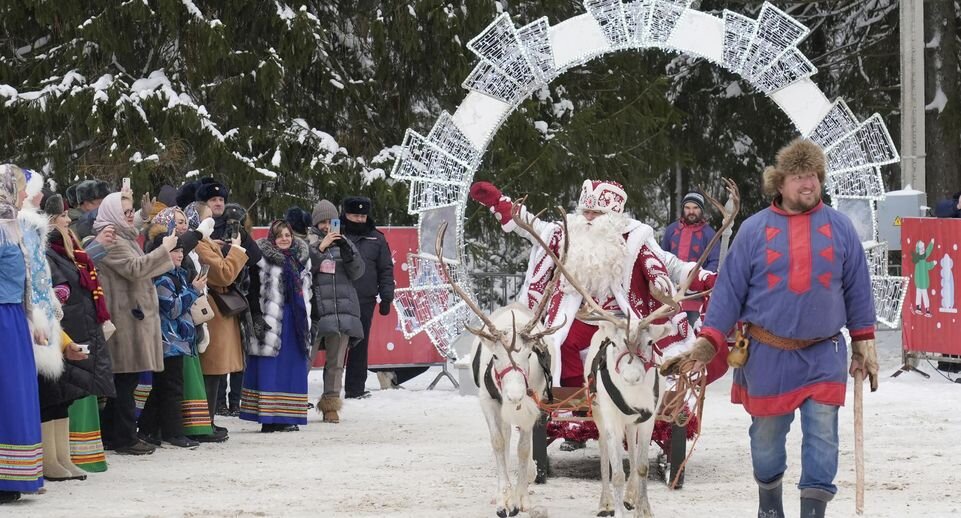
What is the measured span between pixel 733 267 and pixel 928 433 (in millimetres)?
4908

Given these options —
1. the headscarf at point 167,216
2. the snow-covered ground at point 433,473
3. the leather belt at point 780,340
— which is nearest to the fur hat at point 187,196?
the headscarf at point 167,216

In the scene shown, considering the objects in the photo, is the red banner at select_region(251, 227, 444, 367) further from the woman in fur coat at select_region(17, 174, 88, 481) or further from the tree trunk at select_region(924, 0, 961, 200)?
the tree trunk at select_region(924, 0, 961, 200)

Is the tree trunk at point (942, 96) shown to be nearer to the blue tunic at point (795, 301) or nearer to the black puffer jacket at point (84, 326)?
the black puffer jacket at point (84, 326)

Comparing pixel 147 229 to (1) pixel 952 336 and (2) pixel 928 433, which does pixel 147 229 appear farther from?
(1) pixel 952 336

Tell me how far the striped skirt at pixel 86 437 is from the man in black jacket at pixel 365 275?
4445mm

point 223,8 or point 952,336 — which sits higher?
point 223,8

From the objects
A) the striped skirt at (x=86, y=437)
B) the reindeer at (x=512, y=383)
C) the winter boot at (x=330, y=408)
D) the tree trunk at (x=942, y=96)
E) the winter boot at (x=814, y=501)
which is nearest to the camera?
the winter boot at (x=814, y=501)

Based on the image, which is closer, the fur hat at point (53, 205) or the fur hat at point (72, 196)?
the fur hat at point (53, 205)

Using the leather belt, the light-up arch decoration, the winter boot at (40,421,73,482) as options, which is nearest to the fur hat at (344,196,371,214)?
the light-up arch decoration

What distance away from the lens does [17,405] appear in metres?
7.70

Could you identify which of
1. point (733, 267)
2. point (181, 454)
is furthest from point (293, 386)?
point (733, 267)

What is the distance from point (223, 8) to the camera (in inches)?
721

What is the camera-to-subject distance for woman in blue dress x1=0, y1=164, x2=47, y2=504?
766 centimetres

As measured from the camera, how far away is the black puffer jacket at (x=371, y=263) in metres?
13.3
